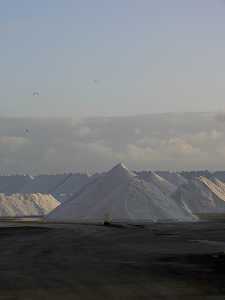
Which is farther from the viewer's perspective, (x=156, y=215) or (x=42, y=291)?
(x=156, y=215)

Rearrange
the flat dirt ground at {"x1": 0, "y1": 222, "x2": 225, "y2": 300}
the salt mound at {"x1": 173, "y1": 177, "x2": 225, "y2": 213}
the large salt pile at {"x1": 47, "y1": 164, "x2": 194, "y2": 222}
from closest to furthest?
1. the flat dirt ground at {"x1": 0, "y1": 222, "x2": 225, "y2": 300}
2. the large salt pile at {"x1": 47, "y1": 164, "x2": 194, "y2": 222}
3. the salt mound at {"x1": 173, "y1": 177, "x2": 225, "y2": 213}

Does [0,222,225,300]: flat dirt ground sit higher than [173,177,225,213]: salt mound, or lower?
lower

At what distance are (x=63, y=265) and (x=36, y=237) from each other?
2134cm

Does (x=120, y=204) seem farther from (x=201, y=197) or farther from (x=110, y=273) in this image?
(x=110, y=273)

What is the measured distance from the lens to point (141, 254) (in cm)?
3073

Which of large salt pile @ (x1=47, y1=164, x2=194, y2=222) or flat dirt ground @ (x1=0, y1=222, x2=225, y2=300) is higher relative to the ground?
large salt pile @ (x1=47, y1=164, x2=194, y2=222)

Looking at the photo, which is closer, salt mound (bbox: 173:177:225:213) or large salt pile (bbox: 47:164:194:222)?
large salt pile (bbox: 47:164:194:222)

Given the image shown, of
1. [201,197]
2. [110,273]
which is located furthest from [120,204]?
[110,273]

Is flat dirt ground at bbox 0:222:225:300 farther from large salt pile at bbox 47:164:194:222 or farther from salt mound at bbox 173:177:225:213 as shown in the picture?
Answer: salt mound at bbox 173:177:225:213

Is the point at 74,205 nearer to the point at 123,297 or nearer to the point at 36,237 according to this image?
the point at 36,237

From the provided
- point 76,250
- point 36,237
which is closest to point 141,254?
point 76,250

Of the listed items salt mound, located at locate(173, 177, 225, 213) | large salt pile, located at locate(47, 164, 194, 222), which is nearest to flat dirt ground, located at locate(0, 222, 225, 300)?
large salt pile, located at locate(47, 164, 194, 222)

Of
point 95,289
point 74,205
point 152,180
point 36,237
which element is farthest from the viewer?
point 152,180

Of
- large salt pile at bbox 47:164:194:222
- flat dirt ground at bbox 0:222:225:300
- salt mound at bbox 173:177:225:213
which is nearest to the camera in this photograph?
flat dirt ground at bbox 0:222:225:300
